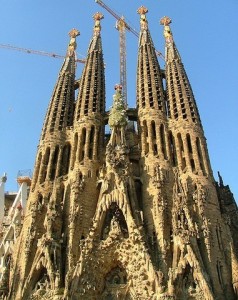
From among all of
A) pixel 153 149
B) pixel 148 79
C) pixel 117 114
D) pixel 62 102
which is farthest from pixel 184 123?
pixel 62 102

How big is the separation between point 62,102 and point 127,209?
11.8m

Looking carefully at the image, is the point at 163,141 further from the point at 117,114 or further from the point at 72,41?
the point at 72,41

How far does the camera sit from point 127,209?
23.1 metres

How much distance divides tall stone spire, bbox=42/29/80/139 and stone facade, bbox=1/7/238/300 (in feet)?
0.36

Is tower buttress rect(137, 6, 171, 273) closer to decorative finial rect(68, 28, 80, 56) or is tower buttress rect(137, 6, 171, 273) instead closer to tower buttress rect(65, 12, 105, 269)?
tower buttress rect(65, 12, 105, 269)

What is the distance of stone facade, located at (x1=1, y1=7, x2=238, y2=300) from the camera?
68.4 feet

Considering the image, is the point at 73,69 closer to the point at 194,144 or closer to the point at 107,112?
the point at 107,112

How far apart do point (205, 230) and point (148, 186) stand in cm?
475

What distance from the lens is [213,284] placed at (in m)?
20.5

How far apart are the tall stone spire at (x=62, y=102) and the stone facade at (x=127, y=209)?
11 cm

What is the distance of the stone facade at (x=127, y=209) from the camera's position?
20844 mm

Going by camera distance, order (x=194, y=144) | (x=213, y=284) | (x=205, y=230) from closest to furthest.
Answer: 1. (x=213, y=284)
2. (x=205, y=230)
3. (x=194, y=144)

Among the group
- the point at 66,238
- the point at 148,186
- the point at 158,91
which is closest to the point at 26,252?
the point at 66,238

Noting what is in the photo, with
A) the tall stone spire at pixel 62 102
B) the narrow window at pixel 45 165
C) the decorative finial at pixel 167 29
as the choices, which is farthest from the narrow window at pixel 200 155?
the decorative finial at pixel 167 29
